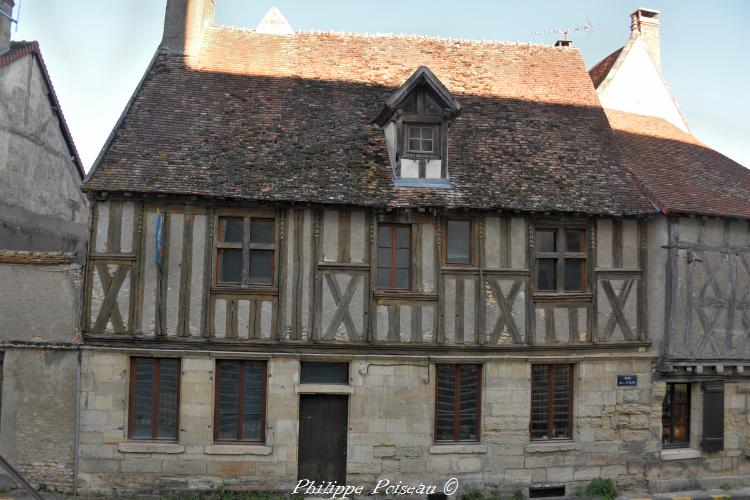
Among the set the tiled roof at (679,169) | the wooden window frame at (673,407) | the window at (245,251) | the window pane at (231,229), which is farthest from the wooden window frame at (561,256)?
the window pane at (231,229)

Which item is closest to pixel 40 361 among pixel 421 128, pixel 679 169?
pixel 421 128

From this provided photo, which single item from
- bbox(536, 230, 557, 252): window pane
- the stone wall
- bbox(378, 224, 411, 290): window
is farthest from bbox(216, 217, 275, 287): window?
bbox(536, 230, 557, 252): window pane

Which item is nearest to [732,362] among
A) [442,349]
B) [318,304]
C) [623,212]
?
[623,212]

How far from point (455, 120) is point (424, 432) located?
578 centimetres

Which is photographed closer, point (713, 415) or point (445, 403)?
point (445, 403)

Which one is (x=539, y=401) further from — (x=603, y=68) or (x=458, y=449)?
(x=603, y=68)

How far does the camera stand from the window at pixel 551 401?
35.8 ft

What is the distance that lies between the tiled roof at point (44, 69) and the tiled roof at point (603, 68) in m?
12.1

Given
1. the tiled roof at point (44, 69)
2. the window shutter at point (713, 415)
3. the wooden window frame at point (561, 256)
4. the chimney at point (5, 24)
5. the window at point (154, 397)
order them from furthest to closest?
1. the chimney at point (5, 24)
2. the tiled roof at point (44, 69)
3. the window shutter at point (713, 415)
4. the wooden window frame at point (561, 256)
5. the window at point (154, 397)

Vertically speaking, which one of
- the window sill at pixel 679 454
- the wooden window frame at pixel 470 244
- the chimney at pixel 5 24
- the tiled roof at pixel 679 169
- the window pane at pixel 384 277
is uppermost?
the chimney at pixel 5 24

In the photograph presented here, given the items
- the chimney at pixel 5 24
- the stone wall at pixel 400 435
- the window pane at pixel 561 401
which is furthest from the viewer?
the chimney at pixel 5 24

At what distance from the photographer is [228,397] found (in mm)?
10367

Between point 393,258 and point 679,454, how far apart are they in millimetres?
6207

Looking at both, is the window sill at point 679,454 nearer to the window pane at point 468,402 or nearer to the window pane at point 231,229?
the window pane at point 468,402
